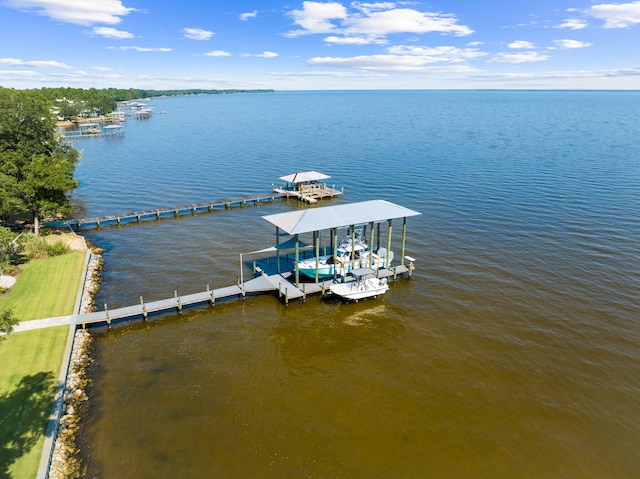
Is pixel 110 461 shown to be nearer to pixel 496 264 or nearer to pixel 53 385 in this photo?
pixel 53 385

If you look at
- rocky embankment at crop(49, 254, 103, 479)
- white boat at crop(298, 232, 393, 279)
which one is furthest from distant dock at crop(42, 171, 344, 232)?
white boat at crop(298, 232, 393, 279)

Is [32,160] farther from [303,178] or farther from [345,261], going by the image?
[345,261]

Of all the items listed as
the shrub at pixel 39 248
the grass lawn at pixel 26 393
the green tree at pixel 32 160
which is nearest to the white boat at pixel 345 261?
the grass lawn at pixel 26 393

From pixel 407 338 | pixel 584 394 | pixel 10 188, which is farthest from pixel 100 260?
pixel 584 394

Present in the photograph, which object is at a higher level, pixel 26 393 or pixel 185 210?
pixel 185 210

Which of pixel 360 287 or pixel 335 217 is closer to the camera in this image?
pixel 360 287

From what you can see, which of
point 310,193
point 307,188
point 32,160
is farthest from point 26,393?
point 307,188

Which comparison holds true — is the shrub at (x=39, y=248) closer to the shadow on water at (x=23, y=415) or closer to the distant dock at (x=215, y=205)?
the distant dock at (x=215, y=205)
